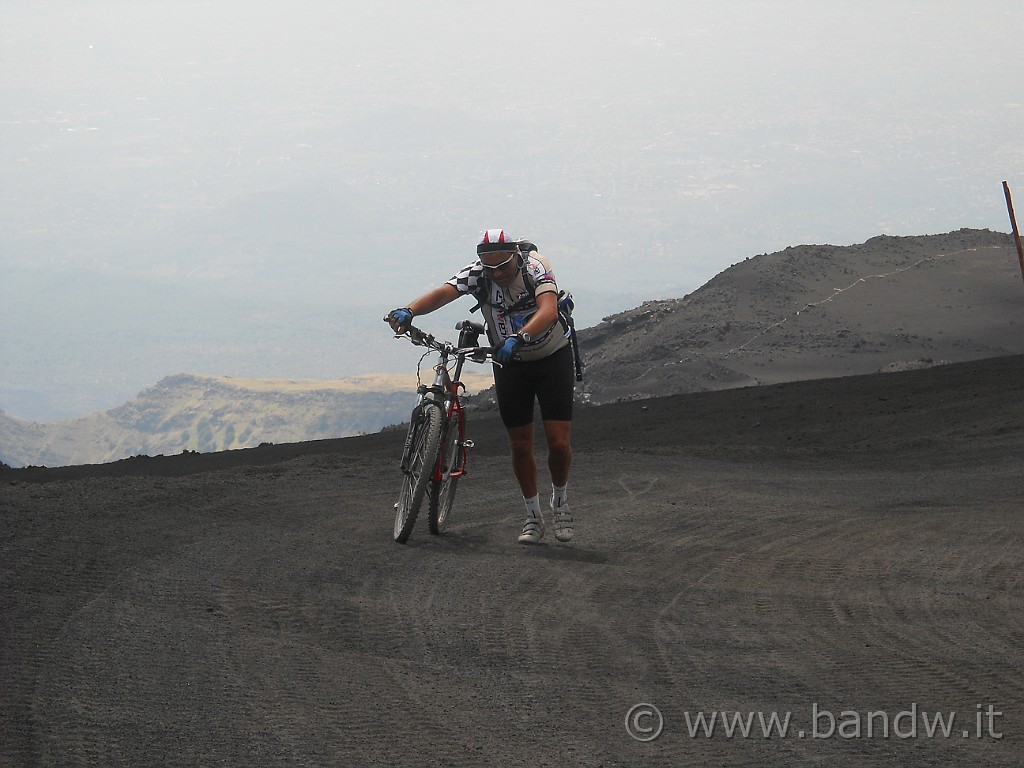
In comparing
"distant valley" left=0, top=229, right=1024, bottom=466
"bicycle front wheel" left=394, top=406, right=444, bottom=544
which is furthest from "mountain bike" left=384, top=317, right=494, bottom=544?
A: "distant valley" left=0, top=229, right=1024, bottom=466

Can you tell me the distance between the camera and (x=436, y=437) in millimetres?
9328

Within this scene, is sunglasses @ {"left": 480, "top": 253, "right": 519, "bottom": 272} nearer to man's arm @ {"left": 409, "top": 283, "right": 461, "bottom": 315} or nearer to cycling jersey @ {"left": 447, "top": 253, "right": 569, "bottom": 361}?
cycling jersey @ {"left": 447, "top": 253, "right": 569, "bottom": 361}

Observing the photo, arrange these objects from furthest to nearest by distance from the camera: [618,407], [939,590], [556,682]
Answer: [618,407], [939,590], [556,682]

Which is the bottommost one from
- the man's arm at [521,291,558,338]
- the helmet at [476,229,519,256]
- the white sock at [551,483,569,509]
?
the white sock at [551,483,569,509]

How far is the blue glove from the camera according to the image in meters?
8.33

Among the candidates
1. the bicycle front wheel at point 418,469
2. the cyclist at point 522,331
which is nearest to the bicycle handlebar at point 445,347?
the cyclist at point 522,331

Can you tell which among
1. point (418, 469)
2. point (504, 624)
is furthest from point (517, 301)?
point (504, 624)

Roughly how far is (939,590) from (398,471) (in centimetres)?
690

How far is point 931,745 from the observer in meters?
5.20

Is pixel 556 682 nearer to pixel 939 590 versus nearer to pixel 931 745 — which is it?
pixel 931 745

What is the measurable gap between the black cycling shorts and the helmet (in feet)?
2.69

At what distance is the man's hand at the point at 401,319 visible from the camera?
352 inches

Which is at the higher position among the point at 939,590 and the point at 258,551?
the point at 258,551

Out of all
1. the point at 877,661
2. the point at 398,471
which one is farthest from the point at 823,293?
the point at 877,661
